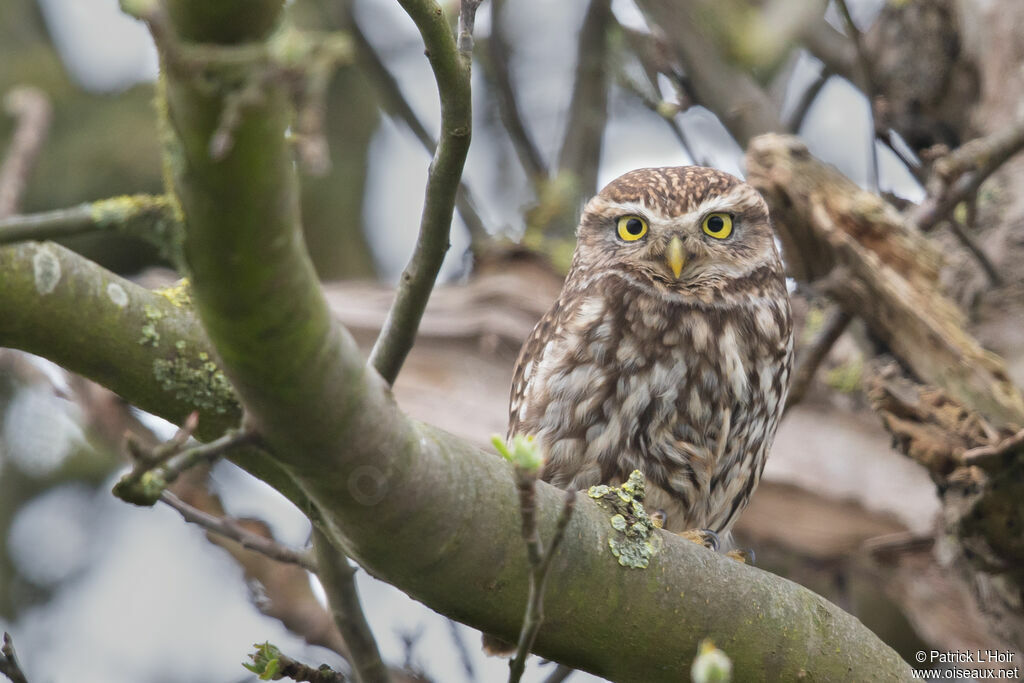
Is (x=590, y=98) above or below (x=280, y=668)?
above

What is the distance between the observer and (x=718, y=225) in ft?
Result: 12.0

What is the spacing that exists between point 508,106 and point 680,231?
280 cm

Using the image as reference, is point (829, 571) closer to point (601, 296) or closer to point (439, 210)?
point (601, 296)

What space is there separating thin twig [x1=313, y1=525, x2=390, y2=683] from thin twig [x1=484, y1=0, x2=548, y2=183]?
11.9 ft

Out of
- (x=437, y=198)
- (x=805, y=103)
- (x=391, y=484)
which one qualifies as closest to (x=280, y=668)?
(x=391, y=484)

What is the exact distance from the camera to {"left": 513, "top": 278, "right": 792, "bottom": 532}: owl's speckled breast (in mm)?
3141

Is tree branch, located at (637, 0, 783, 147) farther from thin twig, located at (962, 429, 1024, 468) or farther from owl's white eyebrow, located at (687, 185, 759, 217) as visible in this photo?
thin twig, located at (962, 429, 1024, 468)

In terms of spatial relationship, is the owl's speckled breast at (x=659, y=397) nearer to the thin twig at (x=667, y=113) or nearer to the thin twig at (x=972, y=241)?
the thin twig at (x=972, y=241)

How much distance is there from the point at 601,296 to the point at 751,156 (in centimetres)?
105

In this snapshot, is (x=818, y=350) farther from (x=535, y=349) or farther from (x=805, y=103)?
(x=805, y=103)

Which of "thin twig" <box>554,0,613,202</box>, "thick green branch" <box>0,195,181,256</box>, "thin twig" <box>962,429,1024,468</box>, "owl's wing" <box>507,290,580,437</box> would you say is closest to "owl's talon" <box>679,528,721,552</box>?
"owl's wing" <box>507,290,580,437</box>

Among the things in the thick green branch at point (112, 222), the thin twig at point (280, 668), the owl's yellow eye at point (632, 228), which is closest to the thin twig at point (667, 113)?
the owl's yellow eye at point (632, 228)

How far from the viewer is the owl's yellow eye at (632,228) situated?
142 inches

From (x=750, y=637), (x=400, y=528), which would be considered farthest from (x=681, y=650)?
Answer: (x=400, y=528)
